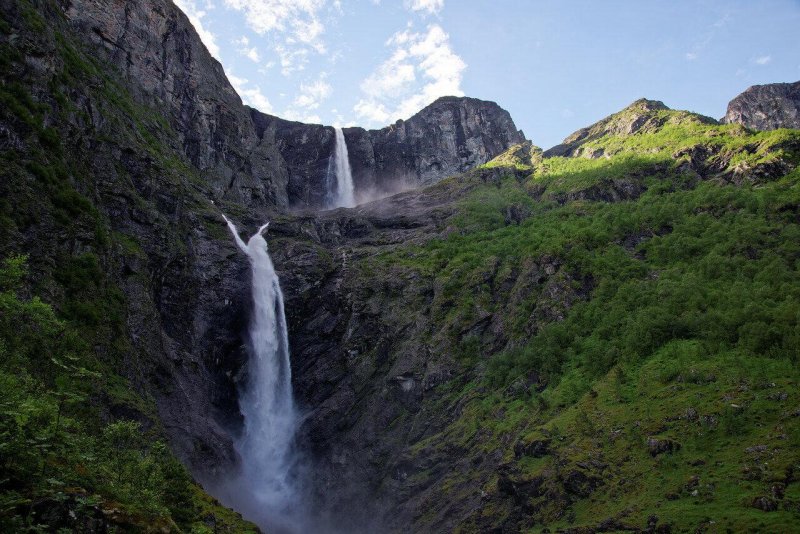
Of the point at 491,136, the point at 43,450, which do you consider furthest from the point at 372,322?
the point at 491,136

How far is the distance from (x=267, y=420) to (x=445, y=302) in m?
19.9

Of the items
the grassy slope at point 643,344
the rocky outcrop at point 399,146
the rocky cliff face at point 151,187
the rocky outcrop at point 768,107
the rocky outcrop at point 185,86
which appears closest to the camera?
the grassy slope at point 643,344

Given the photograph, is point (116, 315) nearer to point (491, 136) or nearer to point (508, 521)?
point (508, 521)

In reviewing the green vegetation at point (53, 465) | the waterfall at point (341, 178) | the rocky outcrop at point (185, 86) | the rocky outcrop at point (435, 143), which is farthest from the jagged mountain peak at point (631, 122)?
the green vegetation at point (53, 465)

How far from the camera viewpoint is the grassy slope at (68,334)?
12336 millimetres

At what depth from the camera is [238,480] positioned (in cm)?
4512

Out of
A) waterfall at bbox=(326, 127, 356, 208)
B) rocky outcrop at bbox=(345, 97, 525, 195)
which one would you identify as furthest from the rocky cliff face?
rocky outcrop at bbox=(345, 97, 525, 195)

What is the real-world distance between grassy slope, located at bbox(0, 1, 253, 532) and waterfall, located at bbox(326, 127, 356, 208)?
51.4 meters

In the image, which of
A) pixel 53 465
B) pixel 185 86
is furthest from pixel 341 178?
pixel 53 465

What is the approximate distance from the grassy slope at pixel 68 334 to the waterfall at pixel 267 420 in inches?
485

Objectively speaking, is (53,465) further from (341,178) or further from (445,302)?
(341,178)

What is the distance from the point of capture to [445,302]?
5447 cm

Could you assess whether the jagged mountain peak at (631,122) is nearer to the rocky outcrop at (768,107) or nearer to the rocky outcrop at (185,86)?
the rocky outcrop at (768,107)

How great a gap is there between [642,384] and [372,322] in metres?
27.4
